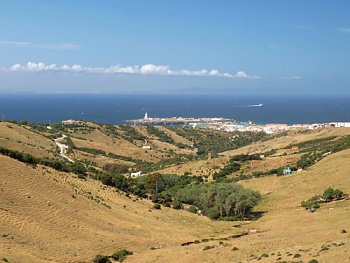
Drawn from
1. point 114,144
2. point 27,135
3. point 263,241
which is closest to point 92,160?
point 27,135

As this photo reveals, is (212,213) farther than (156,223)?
Yes

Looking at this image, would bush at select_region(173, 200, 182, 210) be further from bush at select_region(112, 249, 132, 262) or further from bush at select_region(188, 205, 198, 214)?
bush at select_region(112, 249, 132, 262)

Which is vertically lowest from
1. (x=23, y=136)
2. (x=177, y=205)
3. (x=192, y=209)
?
(x=192, y=209)

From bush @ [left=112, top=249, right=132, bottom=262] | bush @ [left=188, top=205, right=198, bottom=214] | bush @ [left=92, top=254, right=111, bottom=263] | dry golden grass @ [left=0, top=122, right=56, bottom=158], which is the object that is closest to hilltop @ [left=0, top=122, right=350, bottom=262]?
bush @ [left=112, top=249, right=132, bottom=262]

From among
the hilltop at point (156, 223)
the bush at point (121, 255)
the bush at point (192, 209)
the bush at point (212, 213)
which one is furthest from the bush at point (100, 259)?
the bush at point (192, 209)

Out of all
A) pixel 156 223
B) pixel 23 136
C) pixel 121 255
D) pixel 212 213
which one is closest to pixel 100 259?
pixel 121 255

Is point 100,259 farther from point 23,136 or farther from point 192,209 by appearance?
point 23,136

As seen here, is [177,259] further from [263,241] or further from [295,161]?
[295,161]

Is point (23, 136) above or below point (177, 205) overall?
above
